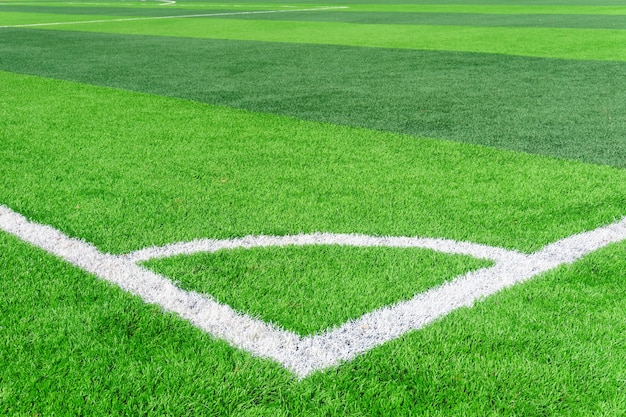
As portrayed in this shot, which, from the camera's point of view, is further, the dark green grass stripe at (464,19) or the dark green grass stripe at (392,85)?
the dark green grass stripe at (464,19)

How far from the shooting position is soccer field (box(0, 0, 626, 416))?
2.07 metres

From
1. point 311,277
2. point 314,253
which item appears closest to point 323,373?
point 311,277

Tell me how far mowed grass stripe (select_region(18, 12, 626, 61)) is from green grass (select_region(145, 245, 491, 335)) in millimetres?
7821

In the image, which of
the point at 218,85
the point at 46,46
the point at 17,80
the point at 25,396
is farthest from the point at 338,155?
the point at 46,46

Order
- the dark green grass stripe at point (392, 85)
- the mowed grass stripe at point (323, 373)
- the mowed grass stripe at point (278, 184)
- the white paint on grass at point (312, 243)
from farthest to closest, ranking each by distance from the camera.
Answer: the dark green grass stripe at point (392, 85) → the mowed grass stripe at point (278, 184) → the white paint on grass at point (312, 243) → the mowed grass stripe at point (323, 373)

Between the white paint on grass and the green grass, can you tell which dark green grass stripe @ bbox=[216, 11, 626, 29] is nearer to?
the white paint on grass

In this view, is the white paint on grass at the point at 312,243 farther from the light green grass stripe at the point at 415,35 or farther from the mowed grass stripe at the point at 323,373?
the light green grass stripe at the point at 415,35

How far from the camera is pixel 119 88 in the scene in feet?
25.3

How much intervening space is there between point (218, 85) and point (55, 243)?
16.4ft

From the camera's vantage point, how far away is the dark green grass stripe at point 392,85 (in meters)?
5.37

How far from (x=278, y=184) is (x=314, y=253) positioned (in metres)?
1.07

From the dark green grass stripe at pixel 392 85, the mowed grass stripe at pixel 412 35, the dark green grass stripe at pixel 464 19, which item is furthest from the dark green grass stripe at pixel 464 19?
the dark green grass stripe at pixel 392 85

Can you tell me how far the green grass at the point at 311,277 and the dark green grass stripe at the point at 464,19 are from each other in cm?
1364

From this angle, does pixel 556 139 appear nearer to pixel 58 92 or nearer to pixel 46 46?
pixel 58 92
